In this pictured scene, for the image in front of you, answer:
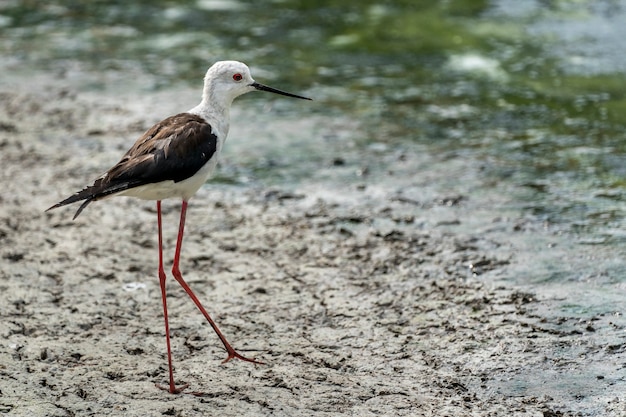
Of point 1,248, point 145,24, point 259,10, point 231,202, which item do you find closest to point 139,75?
point 145,24

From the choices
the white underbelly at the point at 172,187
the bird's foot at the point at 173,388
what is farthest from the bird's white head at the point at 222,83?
the bird's foot at the point at 173,388

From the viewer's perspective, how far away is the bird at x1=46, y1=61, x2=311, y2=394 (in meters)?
3.86

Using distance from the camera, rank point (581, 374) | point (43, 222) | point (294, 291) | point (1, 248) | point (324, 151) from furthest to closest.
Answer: point (324, 151)
point (43, 222)
point (1, 248)
point (294, 291)
point (581, 374)

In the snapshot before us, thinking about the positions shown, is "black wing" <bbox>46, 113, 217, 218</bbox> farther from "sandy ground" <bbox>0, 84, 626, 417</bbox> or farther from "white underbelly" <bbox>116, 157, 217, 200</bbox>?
"sandy ground" <bbox>0, 84, 626, 417</bbox>

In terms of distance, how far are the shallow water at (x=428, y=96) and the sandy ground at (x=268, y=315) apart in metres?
0.27

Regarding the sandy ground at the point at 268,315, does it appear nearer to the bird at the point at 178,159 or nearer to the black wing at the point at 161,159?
the bird at the point at 178,159

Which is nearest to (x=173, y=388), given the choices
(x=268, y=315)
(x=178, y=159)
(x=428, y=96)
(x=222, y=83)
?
(x=268, y=315)

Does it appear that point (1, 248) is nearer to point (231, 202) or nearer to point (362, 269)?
point (231, 202)

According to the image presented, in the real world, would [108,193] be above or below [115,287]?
above

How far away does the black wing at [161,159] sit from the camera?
152 inches

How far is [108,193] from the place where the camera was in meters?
3.83

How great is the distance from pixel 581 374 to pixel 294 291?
139 centimetres

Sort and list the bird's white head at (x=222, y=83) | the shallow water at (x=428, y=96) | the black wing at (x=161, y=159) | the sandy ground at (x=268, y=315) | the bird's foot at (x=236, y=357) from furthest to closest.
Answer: the shallow water at (x=428, y=96) < the bird's white head at (x=222, y=83) < the bird's foot at (x=236, y=357) < the black wing at (x=161, y=159) < the sandy ground at (x=268, y=315)

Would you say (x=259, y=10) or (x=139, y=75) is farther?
(x=259, y=10)
